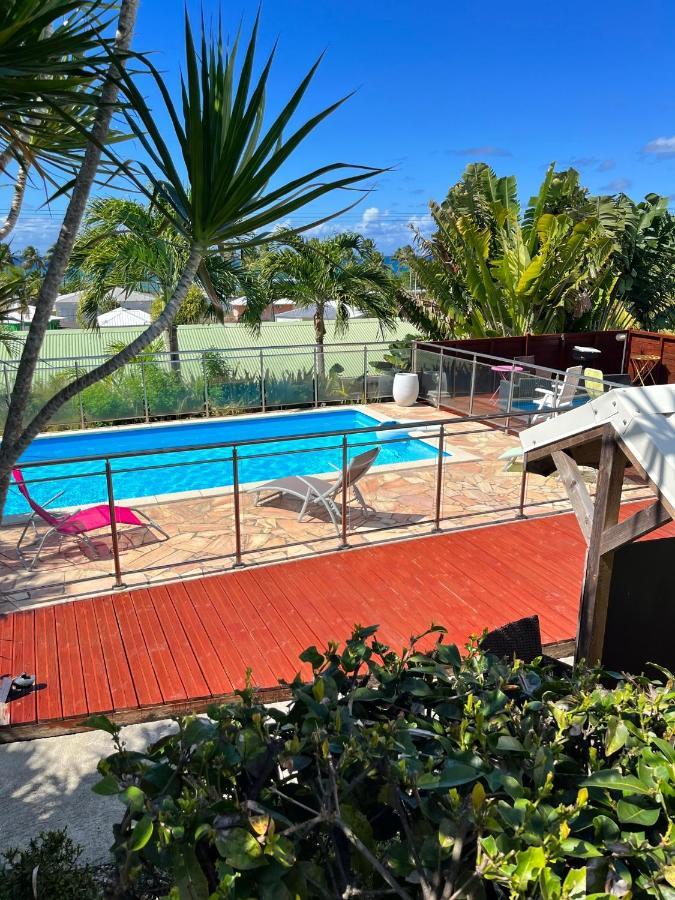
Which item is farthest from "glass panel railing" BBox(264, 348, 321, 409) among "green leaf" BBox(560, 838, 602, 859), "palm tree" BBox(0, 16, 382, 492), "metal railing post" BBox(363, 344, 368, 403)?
"green leaf" BBox(560, 838, 602, 859)

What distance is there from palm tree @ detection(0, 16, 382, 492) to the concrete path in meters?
2.34

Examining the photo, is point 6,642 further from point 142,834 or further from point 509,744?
point 509,744

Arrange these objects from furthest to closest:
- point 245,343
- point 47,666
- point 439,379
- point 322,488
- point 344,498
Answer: point 245,343 → point 439,379 → point 322,488 → point 344,498 → point 47,666

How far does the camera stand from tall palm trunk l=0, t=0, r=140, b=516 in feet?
6.62

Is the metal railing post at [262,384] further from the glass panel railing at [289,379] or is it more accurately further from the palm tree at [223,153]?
the palm tree at [223,153]

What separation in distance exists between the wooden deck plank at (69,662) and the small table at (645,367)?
14.5 meters

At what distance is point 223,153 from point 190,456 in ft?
33.6

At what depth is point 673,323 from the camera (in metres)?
21.2

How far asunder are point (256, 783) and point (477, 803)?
0.57 meters

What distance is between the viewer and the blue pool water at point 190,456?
22.4ft

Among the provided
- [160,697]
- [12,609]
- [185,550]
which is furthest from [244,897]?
[185,550]

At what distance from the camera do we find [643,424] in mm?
3000

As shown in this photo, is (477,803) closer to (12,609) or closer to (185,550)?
(12,609)

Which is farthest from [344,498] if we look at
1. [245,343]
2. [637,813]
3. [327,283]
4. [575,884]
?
[245,343]
